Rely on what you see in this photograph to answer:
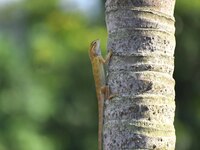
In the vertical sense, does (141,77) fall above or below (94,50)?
below

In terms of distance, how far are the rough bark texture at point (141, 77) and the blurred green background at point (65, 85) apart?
26.7 feet

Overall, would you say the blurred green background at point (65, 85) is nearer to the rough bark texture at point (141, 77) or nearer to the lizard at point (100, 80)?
the lizard at point (100, 80)

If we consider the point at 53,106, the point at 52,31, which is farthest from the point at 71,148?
the point at 52,31

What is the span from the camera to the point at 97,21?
48.4 feet

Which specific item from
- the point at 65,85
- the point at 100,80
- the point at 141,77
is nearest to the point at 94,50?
the point at 100,80

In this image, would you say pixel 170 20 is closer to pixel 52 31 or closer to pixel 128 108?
pixel 128 108

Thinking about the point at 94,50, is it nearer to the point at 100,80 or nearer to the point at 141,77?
the point at 100,80

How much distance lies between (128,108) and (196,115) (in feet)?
29.0

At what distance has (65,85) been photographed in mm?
13562

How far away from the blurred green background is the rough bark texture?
813cm

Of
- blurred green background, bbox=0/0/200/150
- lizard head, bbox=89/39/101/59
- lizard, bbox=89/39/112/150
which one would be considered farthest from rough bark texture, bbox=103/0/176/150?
A: blurred green background, bbox=0/0/200/150

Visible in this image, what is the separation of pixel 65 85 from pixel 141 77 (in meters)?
8.92

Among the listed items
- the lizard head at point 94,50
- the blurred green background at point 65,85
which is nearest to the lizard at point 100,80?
the lizard head at point 94,50

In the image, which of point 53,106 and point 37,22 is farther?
point 37,22
